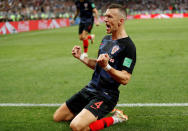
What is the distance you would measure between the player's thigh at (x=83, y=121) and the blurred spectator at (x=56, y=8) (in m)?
1.88

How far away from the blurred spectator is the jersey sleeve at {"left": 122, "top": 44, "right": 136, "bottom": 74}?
1.79 m

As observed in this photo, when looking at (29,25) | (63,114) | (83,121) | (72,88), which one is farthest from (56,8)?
(83,121)

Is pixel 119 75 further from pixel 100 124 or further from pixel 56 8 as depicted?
pixel 56 8

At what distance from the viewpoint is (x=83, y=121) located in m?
3.75

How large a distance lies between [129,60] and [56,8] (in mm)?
42054

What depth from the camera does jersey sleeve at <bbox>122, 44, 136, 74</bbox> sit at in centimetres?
379

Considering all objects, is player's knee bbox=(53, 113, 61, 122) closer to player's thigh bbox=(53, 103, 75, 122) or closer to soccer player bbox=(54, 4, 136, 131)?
player's thigh bbox=(53, 103, 75, 122)

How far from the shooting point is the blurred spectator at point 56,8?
2387cm

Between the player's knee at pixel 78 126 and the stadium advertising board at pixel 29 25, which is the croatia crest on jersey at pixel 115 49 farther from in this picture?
the stadium advertising board at pixel 29 25

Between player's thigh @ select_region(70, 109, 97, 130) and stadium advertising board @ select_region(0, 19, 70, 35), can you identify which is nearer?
player's thigh @ select_region(70, 109, 97, 130)

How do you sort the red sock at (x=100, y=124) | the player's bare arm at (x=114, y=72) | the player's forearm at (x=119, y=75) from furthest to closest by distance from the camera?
the red sock at (x=100, y=124) < the player's forearm at (x=119, y=75) < the player's bare arm at (x=114, y=72)

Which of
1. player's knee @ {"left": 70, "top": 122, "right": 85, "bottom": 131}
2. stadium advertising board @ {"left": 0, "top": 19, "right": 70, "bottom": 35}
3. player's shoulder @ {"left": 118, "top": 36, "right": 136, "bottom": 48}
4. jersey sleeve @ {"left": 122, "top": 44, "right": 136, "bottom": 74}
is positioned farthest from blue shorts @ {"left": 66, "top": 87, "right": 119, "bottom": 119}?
stadium advertising board @ {"left": 0, "top": 19, "right": 70, "bottom": 35}

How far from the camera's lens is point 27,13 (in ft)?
96.9

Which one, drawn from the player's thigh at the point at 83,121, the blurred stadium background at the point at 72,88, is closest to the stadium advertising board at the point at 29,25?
the blurred stadium background at the point at 72,88
